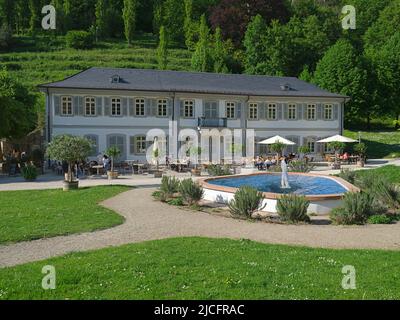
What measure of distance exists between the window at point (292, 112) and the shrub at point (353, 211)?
23.5 metres

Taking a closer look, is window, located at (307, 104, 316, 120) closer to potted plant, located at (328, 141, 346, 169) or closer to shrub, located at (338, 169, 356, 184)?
potted plant, located at (328, 141, 346, 169)

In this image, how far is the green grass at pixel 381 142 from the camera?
38.4 metres

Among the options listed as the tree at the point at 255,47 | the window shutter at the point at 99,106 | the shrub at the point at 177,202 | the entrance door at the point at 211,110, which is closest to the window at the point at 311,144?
the entrance door at the point at 211,110

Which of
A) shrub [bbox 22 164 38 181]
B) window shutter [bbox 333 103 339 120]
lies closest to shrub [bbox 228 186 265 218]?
shrub [bbox 22 164 38 181]

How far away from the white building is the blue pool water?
1357 centimetres

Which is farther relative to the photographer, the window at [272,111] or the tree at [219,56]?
the tree at [219,56]

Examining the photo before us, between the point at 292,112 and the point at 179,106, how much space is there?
337 inches

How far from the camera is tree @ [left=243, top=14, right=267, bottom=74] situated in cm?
5607

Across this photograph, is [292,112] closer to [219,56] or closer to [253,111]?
[253,111]

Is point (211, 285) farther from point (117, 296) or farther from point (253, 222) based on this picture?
point (253, 222)

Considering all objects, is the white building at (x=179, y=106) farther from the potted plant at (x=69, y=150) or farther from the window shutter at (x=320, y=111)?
the potted plant at (x=69, y=150)

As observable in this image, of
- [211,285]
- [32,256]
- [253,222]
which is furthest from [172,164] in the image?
[211,285]

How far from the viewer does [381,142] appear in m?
41.4

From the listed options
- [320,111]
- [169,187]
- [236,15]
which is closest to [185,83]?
[320,111]
